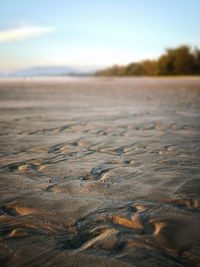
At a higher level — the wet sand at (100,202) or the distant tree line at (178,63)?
the distant tree line at (178,63)

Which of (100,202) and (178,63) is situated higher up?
(178,63)

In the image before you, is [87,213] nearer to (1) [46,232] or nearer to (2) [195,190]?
(1) [46,232]

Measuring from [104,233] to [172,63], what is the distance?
46.5 meters

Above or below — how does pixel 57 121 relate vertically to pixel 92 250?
above

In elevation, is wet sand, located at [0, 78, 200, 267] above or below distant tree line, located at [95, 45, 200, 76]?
below

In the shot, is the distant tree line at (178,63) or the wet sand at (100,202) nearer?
the wet sand at (100,202)

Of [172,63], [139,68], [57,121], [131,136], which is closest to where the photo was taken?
[131,136]

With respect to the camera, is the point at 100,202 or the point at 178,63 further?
the point at 178,63

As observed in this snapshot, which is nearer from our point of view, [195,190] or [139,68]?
[195,190]

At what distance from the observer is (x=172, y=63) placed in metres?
43.9

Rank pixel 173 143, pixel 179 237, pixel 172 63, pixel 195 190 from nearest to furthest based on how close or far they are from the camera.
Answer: pixel 179 237, pixel 195 190, pixel 173 143, pixel 172 63

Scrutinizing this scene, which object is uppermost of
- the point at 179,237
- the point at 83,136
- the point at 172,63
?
the point at 172,63

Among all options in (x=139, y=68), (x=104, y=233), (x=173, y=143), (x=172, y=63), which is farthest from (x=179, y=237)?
(x=139, y=68)

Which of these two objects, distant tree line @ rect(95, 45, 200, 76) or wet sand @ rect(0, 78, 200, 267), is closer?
wet sand @ rect(0, 78, 200, 267)
